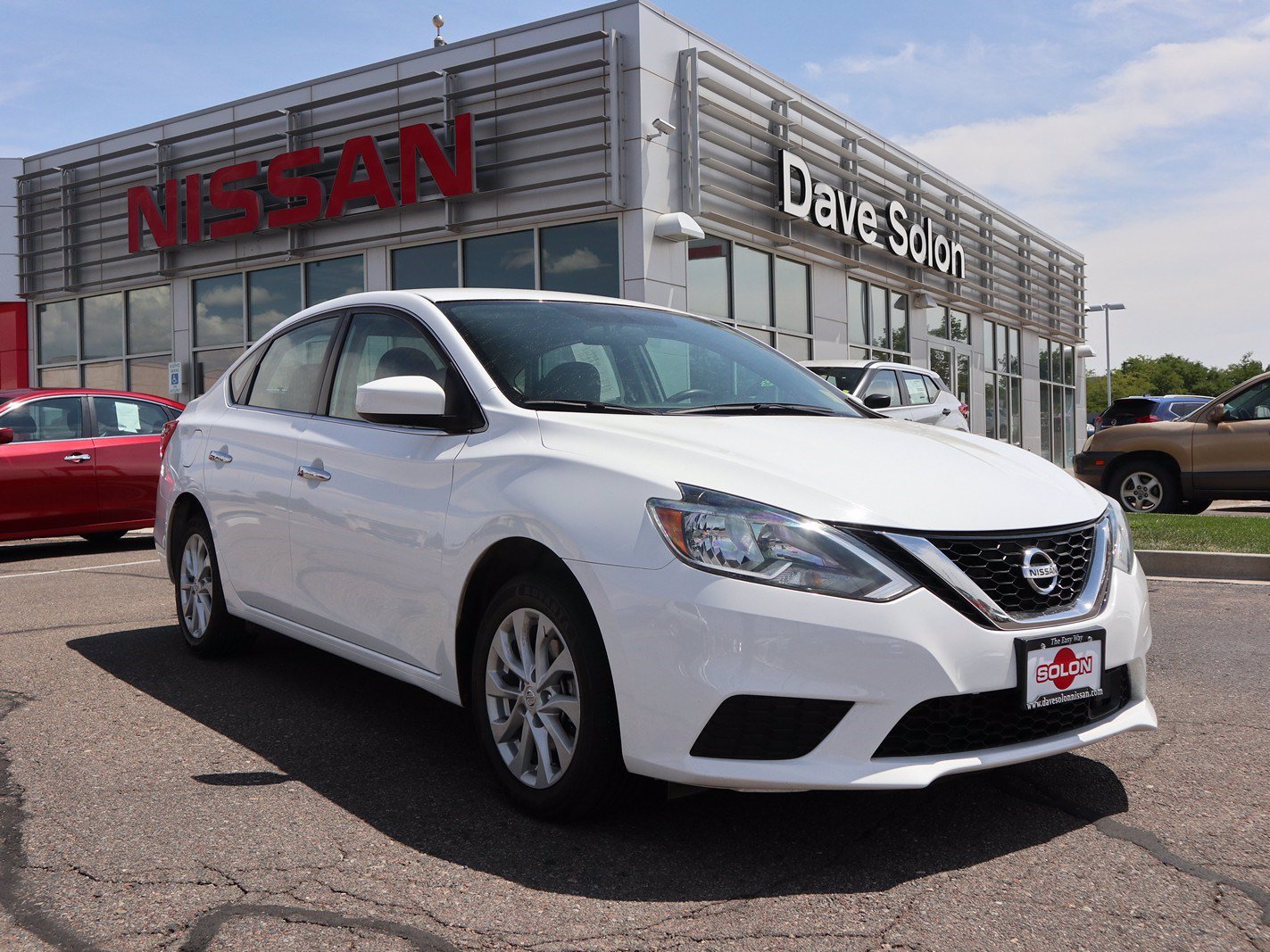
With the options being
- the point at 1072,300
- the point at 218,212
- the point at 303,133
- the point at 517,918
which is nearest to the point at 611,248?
the point at 303,133

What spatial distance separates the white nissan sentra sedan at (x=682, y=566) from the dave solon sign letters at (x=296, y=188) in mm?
12609

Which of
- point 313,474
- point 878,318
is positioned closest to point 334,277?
point 878,318

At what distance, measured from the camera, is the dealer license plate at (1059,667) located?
283cm

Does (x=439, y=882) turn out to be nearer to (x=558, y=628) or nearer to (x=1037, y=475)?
(x=558, y=628)

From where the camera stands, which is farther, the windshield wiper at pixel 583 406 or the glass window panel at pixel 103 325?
the glass window panel at pixel 103 325

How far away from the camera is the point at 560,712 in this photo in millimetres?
3141

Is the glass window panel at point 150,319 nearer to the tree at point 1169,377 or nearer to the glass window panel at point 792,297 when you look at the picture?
the glass window panel at point 792,297

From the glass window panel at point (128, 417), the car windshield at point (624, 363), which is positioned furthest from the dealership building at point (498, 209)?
the car windshield at point (624, 363)

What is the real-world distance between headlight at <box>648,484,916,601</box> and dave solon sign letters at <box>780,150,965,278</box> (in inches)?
594

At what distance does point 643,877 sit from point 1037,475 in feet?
5.37

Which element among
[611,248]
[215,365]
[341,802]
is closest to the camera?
[341,802]

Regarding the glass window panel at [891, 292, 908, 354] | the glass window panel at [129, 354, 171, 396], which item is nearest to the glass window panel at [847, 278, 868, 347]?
the glass window panel at [891, 292, 908, 354]

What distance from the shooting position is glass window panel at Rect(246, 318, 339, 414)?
465 cm

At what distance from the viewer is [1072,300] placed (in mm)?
34688
